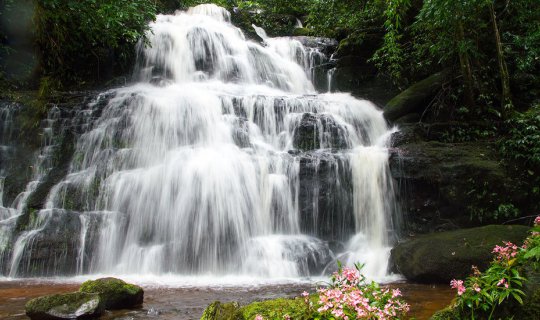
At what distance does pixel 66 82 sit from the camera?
12938 millimetres

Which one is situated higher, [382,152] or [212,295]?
[382,152]

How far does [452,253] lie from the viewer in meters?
6.42

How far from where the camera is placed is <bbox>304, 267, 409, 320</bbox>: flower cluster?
2.45 meters

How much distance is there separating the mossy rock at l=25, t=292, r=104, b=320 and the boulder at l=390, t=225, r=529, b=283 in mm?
4869

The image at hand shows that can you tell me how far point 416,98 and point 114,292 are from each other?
10093 mm

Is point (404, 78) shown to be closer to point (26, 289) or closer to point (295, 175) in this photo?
point (295, 175)

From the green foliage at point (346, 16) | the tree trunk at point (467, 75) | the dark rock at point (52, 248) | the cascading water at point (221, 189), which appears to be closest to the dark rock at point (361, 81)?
the green foliage at point (346, 16)

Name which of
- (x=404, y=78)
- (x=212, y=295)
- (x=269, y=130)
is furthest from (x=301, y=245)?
(x=404, y=78)

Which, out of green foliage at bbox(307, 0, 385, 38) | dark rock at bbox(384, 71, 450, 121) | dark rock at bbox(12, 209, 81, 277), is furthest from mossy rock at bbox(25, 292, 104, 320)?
green foliage at bbox(307, 0, 385, 38)

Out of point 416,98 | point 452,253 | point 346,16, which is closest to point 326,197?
point 452,253

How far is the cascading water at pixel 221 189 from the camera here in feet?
25.6

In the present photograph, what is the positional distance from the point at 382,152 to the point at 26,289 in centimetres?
759

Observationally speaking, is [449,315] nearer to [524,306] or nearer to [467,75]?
[524,306]

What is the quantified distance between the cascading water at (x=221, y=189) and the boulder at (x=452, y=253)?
1024 mm
